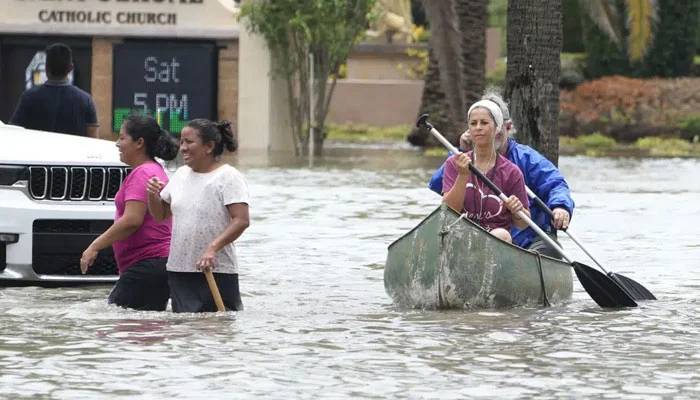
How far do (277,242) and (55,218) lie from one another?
188 inches

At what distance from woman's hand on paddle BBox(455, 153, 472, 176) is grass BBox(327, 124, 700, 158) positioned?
21346 mm

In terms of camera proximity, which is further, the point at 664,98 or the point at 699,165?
the point at 664,98

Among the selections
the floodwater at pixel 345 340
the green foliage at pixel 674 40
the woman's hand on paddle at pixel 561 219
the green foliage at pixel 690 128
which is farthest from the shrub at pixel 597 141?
the woman's hand on paddle at pixel 561 219

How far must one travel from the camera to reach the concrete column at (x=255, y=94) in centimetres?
3434

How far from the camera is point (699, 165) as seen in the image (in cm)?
3086

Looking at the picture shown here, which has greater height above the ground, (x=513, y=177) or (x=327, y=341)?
(x=513, y=177)

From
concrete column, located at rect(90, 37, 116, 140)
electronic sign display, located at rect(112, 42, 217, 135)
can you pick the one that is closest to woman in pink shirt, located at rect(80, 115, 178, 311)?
electronic sign display, located at rect(112, 42, 217, 135)

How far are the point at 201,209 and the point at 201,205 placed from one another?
22 mm

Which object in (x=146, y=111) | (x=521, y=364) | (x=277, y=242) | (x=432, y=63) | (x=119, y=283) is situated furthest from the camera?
(x=432, y=63)

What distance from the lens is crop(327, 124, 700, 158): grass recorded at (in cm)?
3547

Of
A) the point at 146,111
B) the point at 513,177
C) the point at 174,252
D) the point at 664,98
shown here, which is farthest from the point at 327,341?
the point at 664,98

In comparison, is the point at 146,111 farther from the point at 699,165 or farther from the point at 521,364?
the point at 521,364

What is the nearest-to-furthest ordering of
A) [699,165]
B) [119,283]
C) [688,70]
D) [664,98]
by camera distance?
[119,283] < [699,165] < [664,98] < [688,70]

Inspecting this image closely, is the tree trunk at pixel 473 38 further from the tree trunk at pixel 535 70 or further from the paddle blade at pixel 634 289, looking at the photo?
the paddle blade at pixel 634 289
